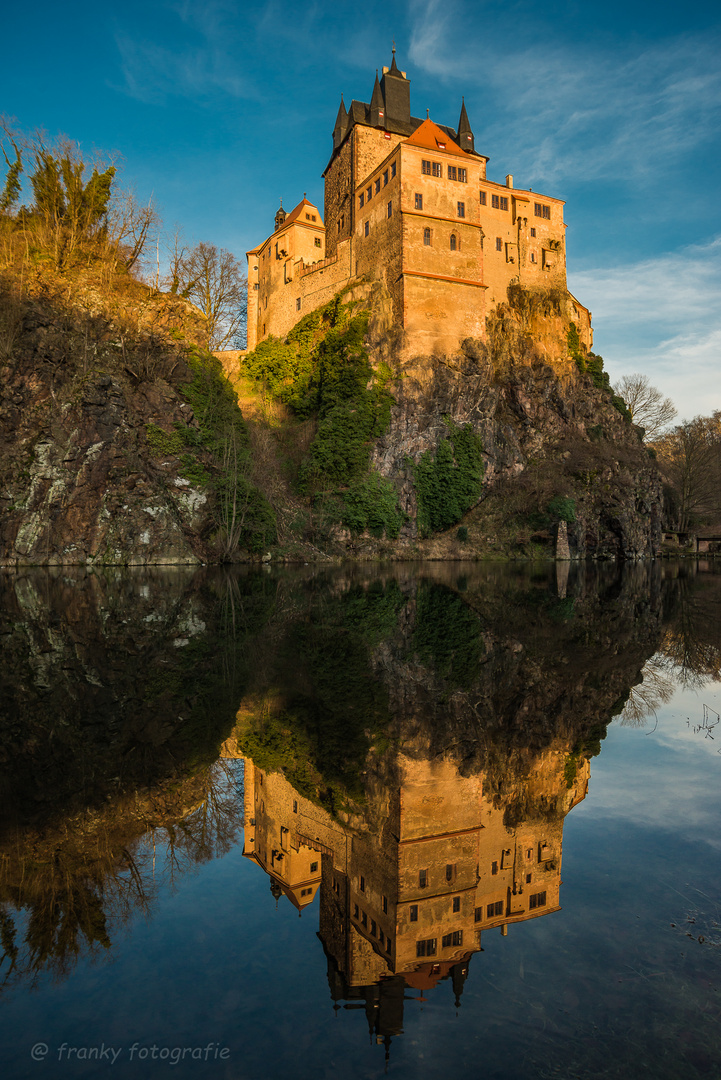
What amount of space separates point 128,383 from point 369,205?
80.1ft

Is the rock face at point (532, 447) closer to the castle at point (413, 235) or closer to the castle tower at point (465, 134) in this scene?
the castle at point (413, 235)

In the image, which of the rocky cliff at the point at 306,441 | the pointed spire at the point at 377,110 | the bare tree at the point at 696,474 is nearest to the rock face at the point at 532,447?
the rocky cliff at the point at 306,441

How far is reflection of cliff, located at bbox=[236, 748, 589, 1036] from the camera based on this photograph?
2695mm

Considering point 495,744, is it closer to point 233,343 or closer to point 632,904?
point 632,904

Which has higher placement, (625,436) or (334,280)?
(334,280)

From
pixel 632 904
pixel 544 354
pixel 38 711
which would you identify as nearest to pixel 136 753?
pixel 38 711

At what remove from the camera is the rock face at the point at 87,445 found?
29.1 metres

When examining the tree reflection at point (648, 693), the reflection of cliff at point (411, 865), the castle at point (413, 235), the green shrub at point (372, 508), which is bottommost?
the reflection of cliff at point (411, 865)

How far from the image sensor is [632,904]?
294 cm

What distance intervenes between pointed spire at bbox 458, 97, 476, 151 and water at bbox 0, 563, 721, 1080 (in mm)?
58925

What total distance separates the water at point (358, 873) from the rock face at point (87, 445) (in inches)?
950

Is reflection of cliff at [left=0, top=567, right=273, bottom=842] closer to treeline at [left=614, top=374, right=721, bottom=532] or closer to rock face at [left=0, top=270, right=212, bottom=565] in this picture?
rock face at [left=0, top=270, right=212, bottom=565]

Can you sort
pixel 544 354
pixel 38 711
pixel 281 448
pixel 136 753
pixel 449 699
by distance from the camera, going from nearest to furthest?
pixel 136 753 → pixel 38 711 → pixel 449 699 → pixel 281 448 → pixel 544 354

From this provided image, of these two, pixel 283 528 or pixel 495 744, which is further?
pixel 283 528
